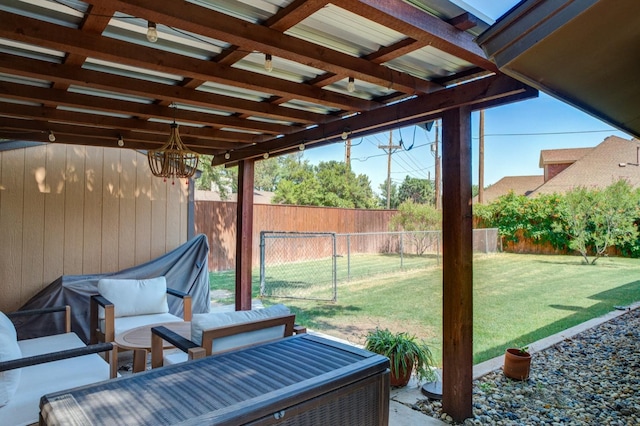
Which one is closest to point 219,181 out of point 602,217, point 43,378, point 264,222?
point 264,222

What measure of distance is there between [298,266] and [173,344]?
8.01 metres

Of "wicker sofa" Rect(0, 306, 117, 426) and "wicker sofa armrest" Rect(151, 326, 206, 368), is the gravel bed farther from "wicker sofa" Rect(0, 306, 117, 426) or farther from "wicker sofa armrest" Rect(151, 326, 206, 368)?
"wicker sofa" Rect(0, 306, 117, 426)

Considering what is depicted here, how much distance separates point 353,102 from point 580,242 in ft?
35.2

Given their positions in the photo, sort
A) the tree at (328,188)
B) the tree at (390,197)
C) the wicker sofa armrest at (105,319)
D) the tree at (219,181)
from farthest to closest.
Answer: the tree at (390,197) → the tree at (328,188) → the tree at (219,181) → the wicker sofa armrest at (105,319)

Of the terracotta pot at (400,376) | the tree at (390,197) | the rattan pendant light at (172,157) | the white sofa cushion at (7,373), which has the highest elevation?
the tree at (390,197)

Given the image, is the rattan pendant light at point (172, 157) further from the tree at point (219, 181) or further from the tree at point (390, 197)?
the tree at point (390, 197)

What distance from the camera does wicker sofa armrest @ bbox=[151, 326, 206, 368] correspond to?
2.03 metres

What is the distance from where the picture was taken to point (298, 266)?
10.2 m

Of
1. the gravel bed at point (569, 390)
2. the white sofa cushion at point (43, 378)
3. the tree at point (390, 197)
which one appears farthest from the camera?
the tree at point (390, 197)

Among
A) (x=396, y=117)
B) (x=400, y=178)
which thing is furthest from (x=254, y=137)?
(x=400, y=178)

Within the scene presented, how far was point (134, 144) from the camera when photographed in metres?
4.59

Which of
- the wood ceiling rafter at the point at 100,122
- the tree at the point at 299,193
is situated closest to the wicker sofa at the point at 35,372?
the wood ceiling rafter at the point at 100,122

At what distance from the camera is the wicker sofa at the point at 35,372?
190 centimetres

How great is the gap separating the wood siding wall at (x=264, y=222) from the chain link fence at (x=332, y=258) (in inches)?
21.0
